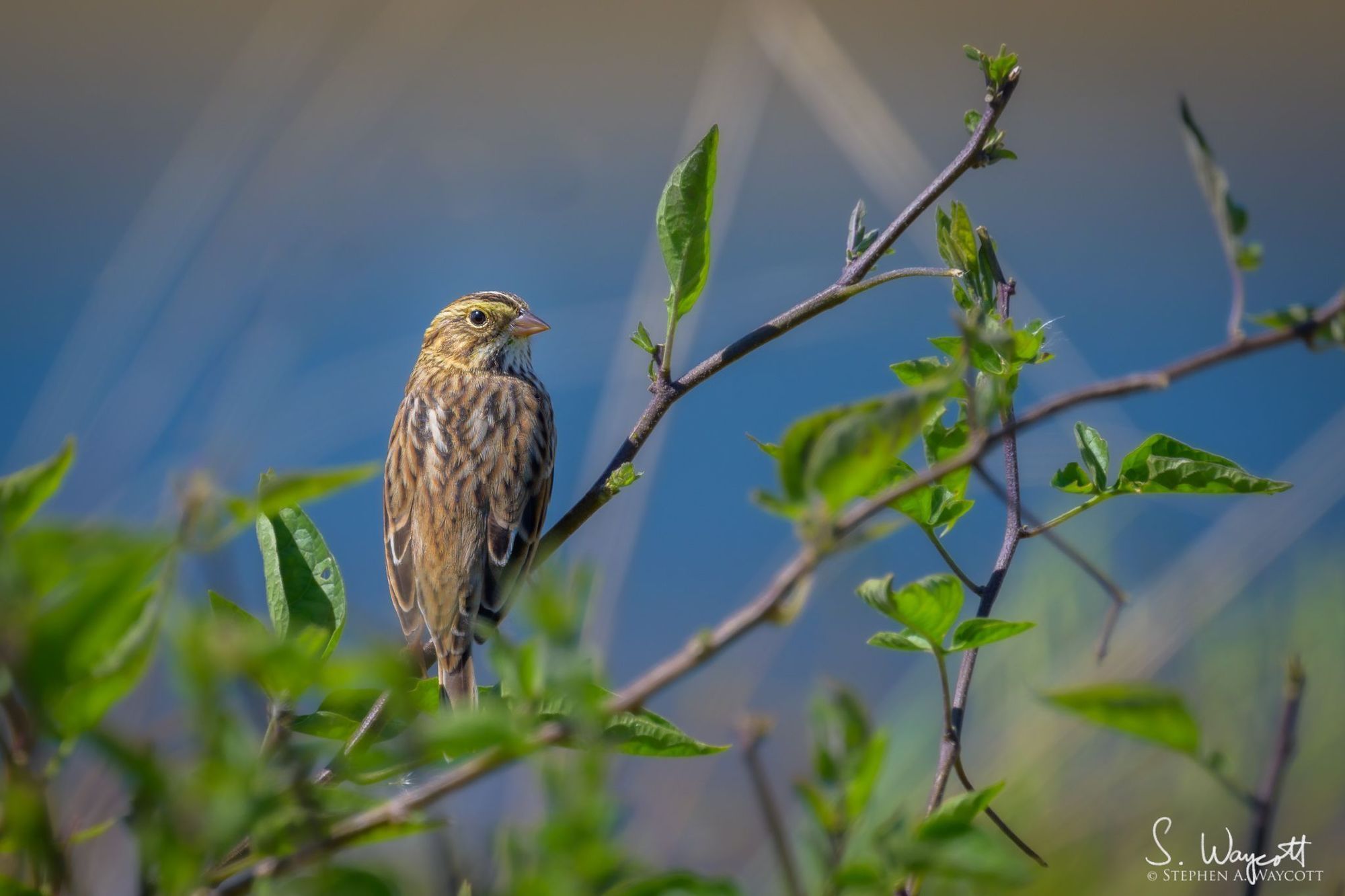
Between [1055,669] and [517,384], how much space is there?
2.25 m

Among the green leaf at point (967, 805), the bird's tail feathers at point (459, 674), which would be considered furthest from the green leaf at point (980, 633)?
the bird's tail feathers at point (459, 674)

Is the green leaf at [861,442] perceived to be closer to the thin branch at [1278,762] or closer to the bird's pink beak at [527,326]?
the thin branch at [1278,762]

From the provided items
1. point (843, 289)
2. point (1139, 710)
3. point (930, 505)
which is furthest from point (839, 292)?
point (1139, 710)

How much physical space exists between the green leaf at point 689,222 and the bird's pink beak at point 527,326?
2984 mm

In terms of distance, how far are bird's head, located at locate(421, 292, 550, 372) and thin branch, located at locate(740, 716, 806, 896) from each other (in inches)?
153

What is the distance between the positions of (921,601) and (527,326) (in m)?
3.65

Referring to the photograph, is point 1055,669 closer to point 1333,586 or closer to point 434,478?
point 1333,586

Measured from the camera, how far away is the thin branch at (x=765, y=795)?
2.07 ft

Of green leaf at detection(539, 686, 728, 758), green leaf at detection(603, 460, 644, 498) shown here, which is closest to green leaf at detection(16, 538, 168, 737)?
green leaf at detection(539, 686, 728, 758)

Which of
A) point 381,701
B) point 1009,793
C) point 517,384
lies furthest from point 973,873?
point 517,384

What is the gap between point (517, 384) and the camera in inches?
168

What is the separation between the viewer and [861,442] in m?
0.77

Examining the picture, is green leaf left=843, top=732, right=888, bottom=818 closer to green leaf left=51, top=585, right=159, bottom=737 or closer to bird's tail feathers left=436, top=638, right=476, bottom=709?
green leaf left=51, top=585, right=159, bottom=737

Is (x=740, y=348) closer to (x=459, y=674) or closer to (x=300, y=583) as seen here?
(x=300, y=583)
